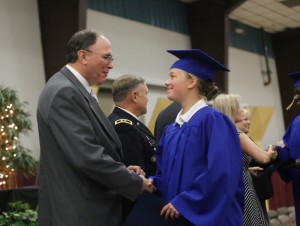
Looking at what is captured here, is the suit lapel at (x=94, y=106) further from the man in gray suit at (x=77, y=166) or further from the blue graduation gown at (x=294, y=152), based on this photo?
the blue graduation gown at (x=294, y=152)

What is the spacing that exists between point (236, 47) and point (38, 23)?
5828 mm

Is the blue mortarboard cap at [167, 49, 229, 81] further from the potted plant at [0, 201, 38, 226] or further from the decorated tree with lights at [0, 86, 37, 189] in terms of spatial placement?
the decorated tree with lights at [0, 86, 37, 189]

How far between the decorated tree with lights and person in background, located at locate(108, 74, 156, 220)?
2.47 meters

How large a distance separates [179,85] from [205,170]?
48 cm

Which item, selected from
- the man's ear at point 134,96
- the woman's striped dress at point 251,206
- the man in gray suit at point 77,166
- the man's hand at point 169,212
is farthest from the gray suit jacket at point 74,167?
the woman's striped dress at point 251,206

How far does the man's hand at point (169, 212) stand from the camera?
6.98ft

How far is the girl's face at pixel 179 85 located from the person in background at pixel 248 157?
0.88 meters

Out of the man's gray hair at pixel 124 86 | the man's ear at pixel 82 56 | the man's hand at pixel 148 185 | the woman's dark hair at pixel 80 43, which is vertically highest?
the woman's dark hair at pixel 80 43

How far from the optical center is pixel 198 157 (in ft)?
7.15

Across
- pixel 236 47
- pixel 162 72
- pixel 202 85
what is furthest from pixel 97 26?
pixel 202 85

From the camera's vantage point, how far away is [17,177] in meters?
5.85

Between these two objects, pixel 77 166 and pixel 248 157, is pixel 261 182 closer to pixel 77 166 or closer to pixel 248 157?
pixel 248 157

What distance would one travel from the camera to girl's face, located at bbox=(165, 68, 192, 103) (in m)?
2.38

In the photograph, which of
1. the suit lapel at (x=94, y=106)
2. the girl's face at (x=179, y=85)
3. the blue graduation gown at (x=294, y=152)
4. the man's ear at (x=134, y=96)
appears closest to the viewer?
the suit lapel at (x=94, y=106)
